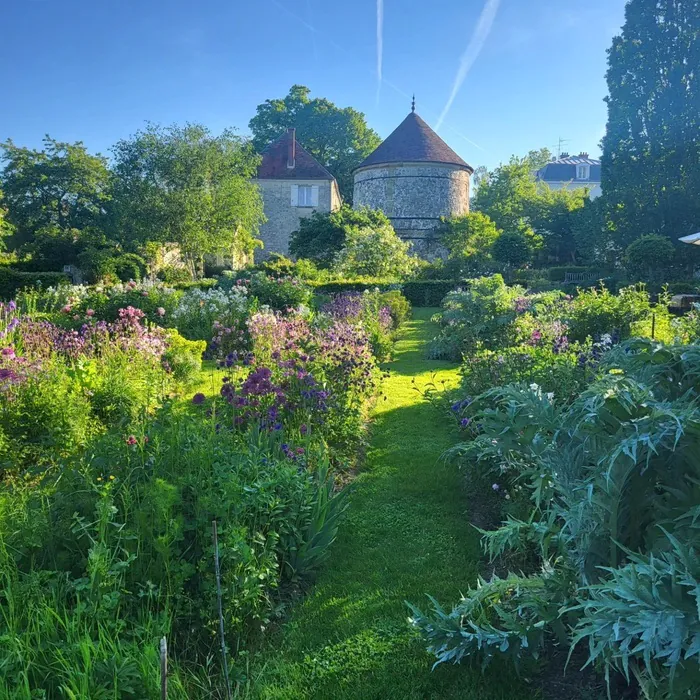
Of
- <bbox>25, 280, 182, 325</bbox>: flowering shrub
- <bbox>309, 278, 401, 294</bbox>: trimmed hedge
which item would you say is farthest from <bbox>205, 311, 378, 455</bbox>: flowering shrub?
<bbox>309, 278, 401, 294</bbox>: trimmed hedge

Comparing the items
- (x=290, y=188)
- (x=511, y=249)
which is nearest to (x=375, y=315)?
(x=511, y=249)

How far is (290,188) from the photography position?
129ft

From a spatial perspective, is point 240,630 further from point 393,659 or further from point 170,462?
point 170,462

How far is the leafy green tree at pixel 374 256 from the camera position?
1069 inches

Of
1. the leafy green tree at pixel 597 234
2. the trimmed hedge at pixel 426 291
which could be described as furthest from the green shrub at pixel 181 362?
the leafy green tree at pixel 597 234

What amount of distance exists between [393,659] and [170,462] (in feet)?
4.91

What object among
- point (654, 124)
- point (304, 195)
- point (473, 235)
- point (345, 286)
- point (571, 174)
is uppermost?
point (571, 174)

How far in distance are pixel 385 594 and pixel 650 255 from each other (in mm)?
25011

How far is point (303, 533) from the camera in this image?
10.9ft

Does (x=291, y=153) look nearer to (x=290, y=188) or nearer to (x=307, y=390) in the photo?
(x=290, y=188)

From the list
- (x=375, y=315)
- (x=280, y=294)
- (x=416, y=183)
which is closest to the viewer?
(x=375, y=315)

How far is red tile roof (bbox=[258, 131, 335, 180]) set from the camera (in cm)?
3903

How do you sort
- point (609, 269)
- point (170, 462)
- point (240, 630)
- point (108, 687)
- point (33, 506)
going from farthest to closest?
point (609, 269)
point (170, 462)
point (33, 506)
point (240, 630)
point (108, 687)

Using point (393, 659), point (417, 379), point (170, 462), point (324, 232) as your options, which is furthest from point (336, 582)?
point (324, 232)
